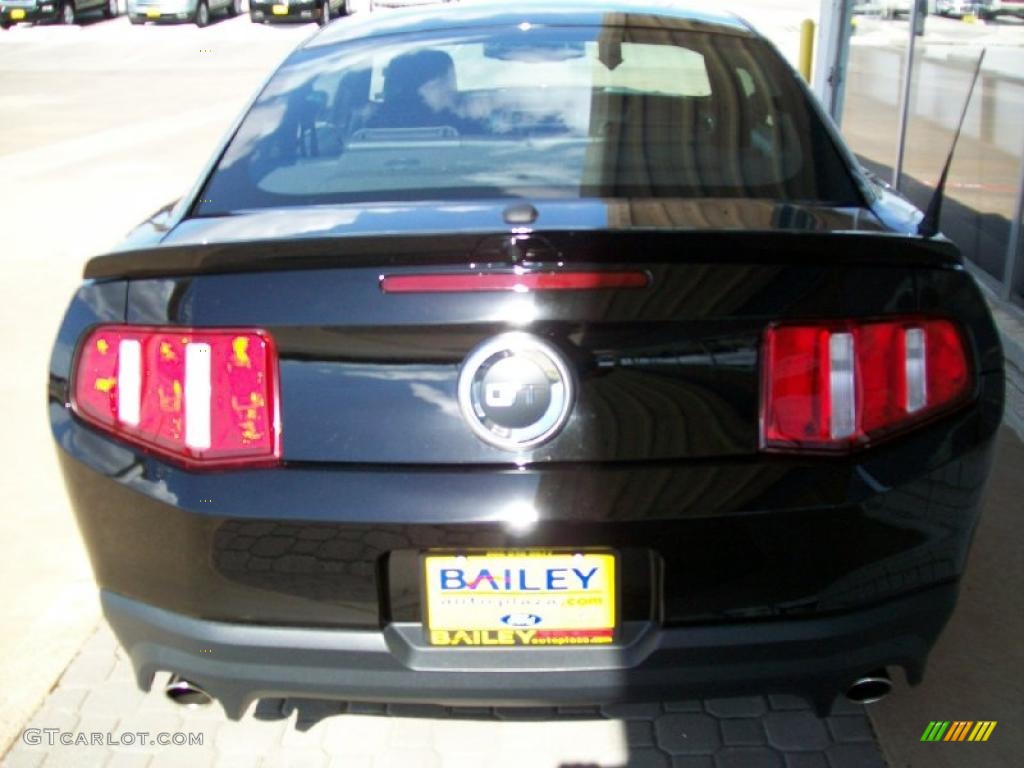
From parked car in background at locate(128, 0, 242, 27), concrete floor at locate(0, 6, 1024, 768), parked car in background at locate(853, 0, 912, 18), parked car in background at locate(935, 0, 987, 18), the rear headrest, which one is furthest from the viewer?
parked car in background at locate(128, 0, 242, 27)

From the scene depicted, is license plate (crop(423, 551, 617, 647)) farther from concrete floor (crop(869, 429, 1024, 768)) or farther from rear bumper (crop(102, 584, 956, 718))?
concrete floor (crop(869, 429, 1024, 768))

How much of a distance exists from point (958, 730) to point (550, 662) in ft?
3.94

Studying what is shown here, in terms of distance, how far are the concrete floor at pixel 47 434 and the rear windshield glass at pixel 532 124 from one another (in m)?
1.31

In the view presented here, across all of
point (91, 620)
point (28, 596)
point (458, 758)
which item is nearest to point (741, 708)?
point (458, 758)

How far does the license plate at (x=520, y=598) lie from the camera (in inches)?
81.4

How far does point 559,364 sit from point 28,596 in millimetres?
2239

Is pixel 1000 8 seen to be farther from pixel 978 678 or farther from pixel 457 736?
pixel 457 736

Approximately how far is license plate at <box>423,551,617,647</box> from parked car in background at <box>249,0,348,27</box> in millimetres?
31608

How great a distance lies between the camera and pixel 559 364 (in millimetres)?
2021

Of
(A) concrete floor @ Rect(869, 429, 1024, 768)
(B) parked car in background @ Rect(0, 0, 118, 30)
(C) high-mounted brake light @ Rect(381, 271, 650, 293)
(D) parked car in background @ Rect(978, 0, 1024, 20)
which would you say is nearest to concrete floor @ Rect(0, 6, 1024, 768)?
(A) concrete floor @ Rect(869, 429, 1024, 768)

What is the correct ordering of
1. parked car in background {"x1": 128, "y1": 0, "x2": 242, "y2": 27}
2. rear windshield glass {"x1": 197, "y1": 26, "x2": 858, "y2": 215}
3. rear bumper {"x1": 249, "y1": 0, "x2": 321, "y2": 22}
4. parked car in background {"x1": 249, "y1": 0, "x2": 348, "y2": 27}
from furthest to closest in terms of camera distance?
parked car in background {"x1": 128, "y1": 0, "x2": 242, "y2": 27}
rear bumper {"x1": 249, "y1": 0, "x2": 321, "y2": 22}
parked car in background {"x1": 249, "y1": 0, "x2": 348, "y2": 27}
rear windshield glass {"x1": 197, "y1": 26, "x2": 858, "y2": 215}

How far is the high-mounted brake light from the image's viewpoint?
2.02 metres

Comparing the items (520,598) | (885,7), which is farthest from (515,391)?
(885,7)

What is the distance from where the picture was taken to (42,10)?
106 ft
